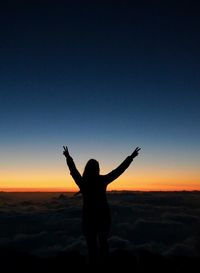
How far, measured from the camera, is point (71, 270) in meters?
15.1

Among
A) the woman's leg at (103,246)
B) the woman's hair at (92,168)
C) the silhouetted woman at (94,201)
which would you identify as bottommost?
the woman's leg at (103,246)

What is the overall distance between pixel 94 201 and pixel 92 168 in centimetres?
86

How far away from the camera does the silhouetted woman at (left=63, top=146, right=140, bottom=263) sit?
9.77m

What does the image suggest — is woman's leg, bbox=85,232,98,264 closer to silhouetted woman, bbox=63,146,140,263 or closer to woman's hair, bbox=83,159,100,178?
silhouetted woman, bbox=63,146,140,263

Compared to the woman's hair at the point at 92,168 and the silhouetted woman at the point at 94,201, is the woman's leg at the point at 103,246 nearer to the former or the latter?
the silhouetted woman at the point at 94,201

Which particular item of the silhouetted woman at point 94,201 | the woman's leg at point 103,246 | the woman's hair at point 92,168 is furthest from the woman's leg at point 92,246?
the woman's hair at point 92,168

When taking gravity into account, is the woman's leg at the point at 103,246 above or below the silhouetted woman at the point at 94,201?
below

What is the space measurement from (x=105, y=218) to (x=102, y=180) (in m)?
1.00

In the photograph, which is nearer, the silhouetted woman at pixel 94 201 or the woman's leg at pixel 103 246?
the silhouetted woman at pixel 94 201

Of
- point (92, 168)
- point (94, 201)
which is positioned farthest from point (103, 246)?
point (92, 168)

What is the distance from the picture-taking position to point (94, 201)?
32.1 ft

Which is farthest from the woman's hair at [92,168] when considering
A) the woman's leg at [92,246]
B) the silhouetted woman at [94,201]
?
the woman's leg at [92,246]

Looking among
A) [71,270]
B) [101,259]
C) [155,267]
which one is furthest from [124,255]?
[101,259]

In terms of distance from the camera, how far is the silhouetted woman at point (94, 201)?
977 centimetres
